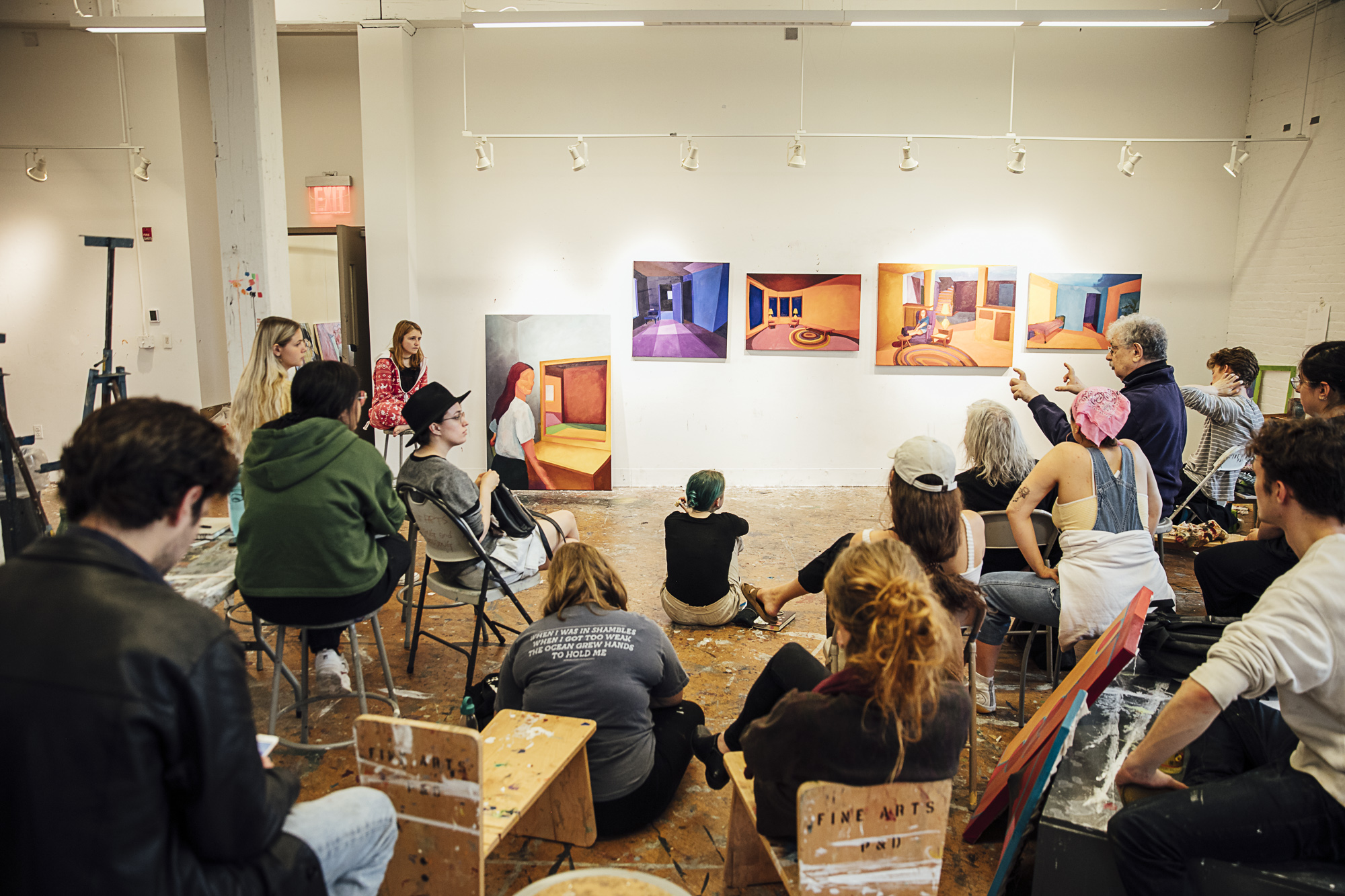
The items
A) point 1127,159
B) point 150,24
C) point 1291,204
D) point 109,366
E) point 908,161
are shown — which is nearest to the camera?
point 109,366

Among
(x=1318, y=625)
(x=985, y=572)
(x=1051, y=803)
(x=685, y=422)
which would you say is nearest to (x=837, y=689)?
(x=1051, y=803)

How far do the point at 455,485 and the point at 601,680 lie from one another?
129 cm

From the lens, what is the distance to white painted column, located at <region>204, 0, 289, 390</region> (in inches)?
181

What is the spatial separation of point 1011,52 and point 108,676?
7.80 meters

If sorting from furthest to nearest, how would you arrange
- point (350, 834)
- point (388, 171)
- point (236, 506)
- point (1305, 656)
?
point (388, 171)
point (236, 506)
point (1305, 656)
point (350, 834)

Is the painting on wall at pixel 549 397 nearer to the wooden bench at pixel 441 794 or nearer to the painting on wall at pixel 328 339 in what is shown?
the painting on wall at pixel 328 339

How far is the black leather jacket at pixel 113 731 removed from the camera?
114cm

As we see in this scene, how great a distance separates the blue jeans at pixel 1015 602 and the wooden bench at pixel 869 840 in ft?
4.80

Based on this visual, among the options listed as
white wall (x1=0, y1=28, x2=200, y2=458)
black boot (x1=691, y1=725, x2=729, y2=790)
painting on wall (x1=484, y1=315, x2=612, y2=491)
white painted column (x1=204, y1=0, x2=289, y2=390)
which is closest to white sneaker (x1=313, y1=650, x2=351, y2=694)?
black boot (x1=691, y1=725, x2=729, y2=790)

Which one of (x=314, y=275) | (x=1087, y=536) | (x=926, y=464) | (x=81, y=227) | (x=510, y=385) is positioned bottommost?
(x=1087, y=536)

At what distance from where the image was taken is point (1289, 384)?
6.43 m

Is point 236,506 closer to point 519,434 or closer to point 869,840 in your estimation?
point 869,840

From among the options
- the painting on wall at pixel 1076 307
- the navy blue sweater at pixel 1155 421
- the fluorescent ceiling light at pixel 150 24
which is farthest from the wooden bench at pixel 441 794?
the painting on wall at pixel 1076 307

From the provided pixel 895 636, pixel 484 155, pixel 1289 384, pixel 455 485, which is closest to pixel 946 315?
pixel 1289 384
